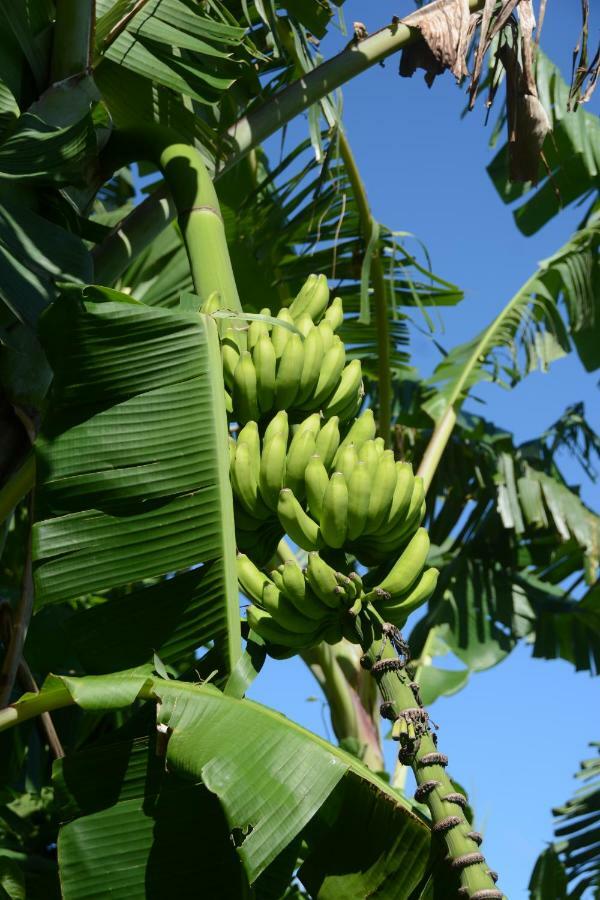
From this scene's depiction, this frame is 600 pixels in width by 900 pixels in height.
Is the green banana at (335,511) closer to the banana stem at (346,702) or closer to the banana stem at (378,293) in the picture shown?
the banana stem at (378,293)

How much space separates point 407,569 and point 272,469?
256 mm

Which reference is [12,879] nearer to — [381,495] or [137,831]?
[137,831]

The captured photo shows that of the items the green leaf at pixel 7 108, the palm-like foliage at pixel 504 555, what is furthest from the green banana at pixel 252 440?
the palm-like foliage at pixel 504 555

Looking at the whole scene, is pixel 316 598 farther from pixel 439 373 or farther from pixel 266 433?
pixel 439 373

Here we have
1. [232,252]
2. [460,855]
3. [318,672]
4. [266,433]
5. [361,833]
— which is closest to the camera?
[460,855]

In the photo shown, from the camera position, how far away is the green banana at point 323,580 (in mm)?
1354

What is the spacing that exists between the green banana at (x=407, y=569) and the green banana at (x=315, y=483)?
0.14m

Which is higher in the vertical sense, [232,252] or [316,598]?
[232,252]

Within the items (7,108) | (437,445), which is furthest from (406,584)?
(437,445)

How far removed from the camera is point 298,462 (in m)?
1.51

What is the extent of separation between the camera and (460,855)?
120 cm

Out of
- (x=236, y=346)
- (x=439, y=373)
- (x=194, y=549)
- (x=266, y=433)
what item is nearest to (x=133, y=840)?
(x=194, y=549)

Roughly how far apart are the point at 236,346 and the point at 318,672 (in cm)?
211

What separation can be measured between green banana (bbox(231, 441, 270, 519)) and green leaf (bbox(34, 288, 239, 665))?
5 centimetres
